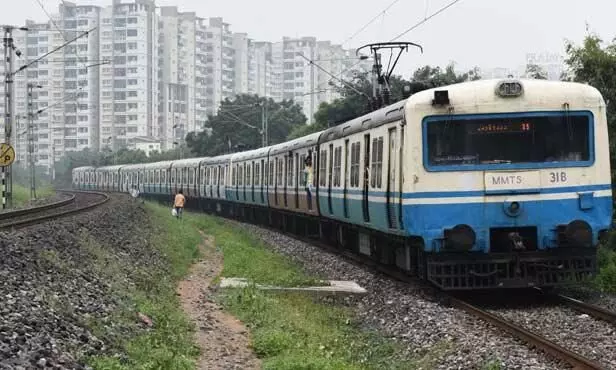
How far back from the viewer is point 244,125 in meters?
72.1

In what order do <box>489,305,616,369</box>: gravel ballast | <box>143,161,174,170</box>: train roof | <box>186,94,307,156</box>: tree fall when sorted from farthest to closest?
<box>186,94,307,156</box>: tree < <box>143,161,174,170</box>: train roof < <box>489,305,616,369</box>: gravel ballast

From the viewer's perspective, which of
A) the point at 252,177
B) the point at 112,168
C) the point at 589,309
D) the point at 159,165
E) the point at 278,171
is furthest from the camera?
the point at 112,168

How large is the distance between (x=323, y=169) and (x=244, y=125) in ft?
172

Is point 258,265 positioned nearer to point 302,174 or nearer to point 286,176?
point 302,174

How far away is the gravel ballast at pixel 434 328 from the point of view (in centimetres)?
798

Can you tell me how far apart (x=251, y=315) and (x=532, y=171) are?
403 centimetres

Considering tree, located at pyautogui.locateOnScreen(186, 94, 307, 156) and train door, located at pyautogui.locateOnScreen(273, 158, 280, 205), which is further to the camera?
tree, located at pyautogui.locateOnScreen(186, 94, 307, 156)

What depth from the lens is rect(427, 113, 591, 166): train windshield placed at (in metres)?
11.6

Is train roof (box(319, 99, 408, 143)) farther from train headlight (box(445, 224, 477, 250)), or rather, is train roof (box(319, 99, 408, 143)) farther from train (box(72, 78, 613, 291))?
train headlight (box(445, 224, 477, 250))

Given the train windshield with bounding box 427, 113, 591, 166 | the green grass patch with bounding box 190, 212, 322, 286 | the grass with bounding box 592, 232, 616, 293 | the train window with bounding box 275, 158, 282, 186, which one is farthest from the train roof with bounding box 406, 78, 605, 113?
the train window with bounding box 275, 158, 282, 186

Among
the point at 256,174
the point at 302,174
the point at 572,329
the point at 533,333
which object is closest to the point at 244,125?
the point at 256,174

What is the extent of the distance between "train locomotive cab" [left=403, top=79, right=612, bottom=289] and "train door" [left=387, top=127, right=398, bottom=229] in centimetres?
84

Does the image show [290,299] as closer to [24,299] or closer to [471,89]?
[471,89]

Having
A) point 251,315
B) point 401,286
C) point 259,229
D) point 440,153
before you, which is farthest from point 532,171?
point 259,229
